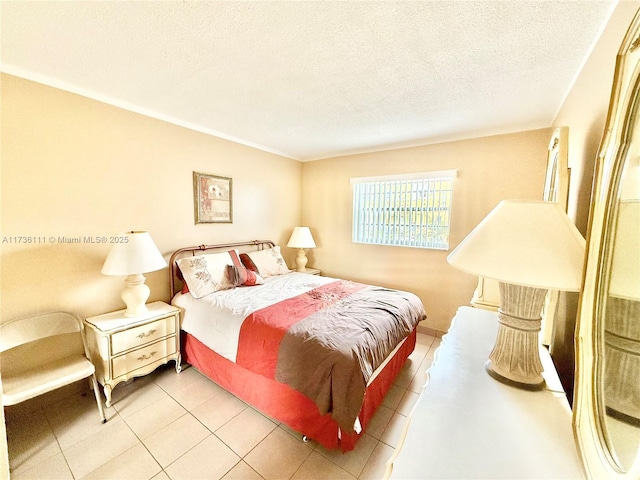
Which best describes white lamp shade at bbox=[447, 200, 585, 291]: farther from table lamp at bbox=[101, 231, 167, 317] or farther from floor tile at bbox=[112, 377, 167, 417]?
floor tile at bbox=[112, 377, 167, 417]

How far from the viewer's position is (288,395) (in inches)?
66.9

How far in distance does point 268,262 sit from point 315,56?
7.85ft

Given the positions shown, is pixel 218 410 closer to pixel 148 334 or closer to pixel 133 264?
pixel 148 334

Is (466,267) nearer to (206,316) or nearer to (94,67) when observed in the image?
(206,316)

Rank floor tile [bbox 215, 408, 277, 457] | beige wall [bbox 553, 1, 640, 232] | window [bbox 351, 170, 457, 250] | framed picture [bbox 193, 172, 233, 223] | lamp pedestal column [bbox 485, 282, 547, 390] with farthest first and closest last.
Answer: window [bbox 351, 170, 457, 250] → framed picture [bbox 193, 172, 233, 223] → floor tile [bbox 215, 408, 277, 457] → beige wall [bbox 553, 1, 640, 232] → lamp pedestal column [bbox 485, 282, 547, 390]

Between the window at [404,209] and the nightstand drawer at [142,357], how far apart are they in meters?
2.61

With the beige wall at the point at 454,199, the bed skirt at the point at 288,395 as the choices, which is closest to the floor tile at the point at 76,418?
the bed skirt at the point at 288,395

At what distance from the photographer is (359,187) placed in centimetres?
367

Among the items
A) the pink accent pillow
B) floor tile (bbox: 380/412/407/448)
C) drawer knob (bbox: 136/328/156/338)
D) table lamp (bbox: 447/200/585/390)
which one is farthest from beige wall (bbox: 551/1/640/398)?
drawer knob (bbox: 136/328/156/338)

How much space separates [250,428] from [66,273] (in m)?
1.88

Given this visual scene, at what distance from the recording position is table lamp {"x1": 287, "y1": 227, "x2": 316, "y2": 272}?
3.78 m

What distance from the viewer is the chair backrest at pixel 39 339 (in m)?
1.71

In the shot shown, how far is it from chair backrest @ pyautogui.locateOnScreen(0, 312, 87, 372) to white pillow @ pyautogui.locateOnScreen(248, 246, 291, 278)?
1698 millimetres

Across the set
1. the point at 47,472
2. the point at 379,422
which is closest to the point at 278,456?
the point at 379,422
